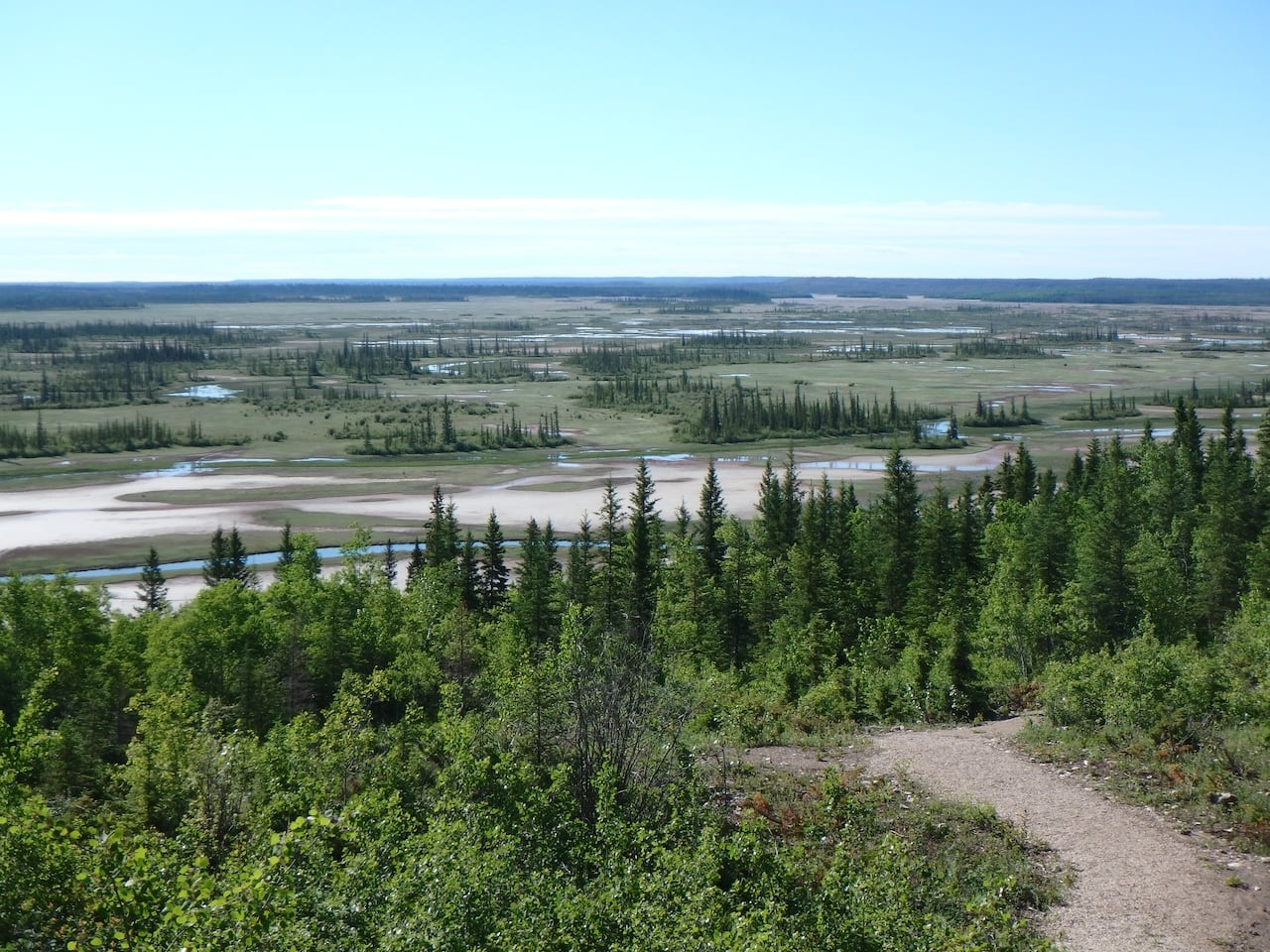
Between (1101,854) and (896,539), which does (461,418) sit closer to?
(896,539)

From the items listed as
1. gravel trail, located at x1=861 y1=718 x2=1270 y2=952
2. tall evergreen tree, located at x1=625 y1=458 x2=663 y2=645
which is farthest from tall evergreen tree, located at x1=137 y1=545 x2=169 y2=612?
gravel trail, located at x1=861 y1=718 x2=1270 y2=952

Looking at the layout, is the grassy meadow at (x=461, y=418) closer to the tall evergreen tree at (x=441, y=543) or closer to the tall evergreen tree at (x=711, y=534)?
the tall evergreen tree at (x=441, y=543)

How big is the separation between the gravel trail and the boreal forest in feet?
2.76

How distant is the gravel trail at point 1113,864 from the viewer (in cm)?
1759

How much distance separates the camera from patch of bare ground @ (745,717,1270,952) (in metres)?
17.6

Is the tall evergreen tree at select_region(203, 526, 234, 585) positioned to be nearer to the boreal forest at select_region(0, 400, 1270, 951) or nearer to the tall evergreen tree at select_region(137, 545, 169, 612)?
the boreal forest at select_region(0, 400, 1270, 951)

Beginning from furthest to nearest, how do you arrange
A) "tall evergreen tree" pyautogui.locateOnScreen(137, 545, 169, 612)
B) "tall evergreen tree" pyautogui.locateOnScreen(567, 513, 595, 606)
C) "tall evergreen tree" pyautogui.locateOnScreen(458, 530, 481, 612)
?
"tall evergreen tree" pyautogui.locateOnScreen(458, 530, 481, 612), "tall evergreen tree" pyautogui.locateOnScreen(137, 545, 169, 612), "tall evergreen tree" pyautogui.locateOnScreen(567, 513, 595, 606)

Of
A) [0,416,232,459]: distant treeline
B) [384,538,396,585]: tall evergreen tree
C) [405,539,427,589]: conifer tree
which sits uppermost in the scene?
[0,416,232,459]: distant treeline

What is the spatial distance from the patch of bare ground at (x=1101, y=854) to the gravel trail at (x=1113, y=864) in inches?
0.7

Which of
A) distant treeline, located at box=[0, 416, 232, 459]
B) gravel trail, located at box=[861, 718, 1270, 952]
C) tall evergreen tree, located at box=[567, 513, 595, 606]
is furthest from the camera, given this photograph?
distant treeline, located at box=[0, 416, 232, 459]

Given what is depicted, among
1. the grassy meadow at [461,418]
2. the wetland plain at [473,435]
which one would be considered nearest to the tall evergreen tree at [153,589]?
the wetland plain at [473,435]

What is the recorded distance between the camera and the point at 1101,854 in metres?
20.3

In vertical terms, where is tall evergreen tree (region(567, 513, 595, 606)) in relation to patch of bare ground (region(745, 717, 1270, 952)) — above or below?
below

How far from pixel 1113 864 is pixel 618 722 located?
30.7ft
